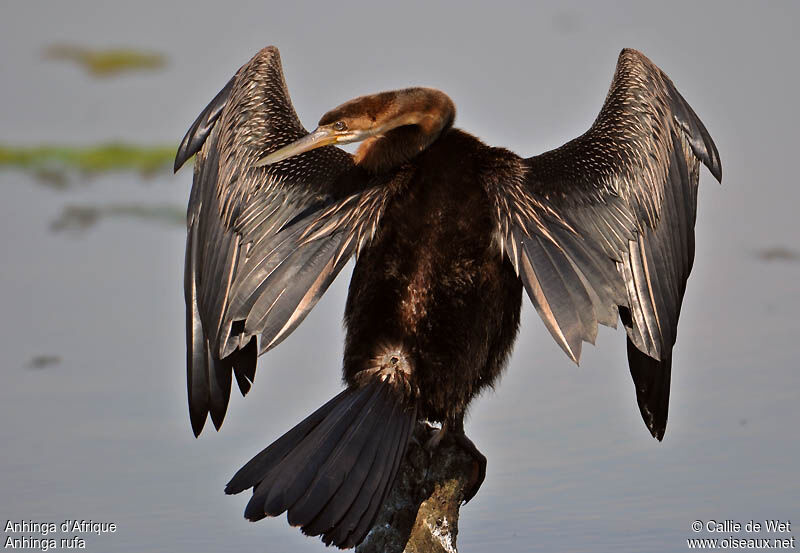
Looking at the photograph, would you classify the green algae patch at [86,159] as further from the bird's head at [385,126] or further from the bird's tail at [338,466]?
the bird's tail at [338,466]

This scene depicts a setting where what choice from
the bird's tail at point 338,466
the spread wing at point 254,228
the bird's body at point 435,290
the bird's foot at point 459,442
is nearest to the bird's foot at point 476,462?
the bird's foot at point 459,442

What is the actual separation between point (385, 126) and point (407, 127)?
10cm

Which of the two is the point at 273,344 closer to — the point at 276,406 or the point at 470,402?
the point at 470,402

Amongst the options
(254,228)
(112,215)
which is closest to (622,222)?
(254,228)

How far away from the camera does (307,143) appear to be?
5305 mm

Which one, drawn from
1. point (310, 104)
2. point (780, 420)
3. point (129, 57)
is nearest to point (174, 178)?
point (310, 104)

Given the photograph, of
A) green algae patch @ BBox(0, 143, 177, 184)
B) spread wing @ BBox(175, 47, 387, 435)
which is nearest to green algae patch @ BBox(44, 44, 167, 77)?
green algae patch @ BBox(0, 143, 177, 184)

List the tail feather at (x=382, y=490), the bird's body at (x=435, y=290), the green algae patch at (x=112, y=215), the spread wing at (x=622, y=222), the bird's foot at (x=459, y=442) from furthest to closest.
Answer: the green algae patch at (x=112, y=215), the bird's foot at (x=459, y=442), the bird's body at (x=435, y=290), the spread wing at (x=622, y=222), the tail feather at (x=382, y=490)

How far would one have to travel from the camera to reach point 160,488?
6.34 metres

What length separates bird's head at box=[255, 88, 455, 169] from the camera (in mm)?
5234

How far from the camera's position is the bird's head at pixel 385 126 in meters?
5.23

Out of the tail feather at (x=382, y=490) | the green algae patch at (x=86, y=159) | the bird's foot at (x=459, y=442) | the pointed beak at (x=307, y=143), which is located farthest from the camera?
the green algae patch at (x=86, y=159)

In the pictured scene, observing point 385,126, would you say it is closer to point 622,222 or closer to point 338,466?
point 622,222

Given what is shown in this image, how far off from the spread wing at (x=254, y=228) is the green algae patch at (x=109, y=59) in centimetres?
535
